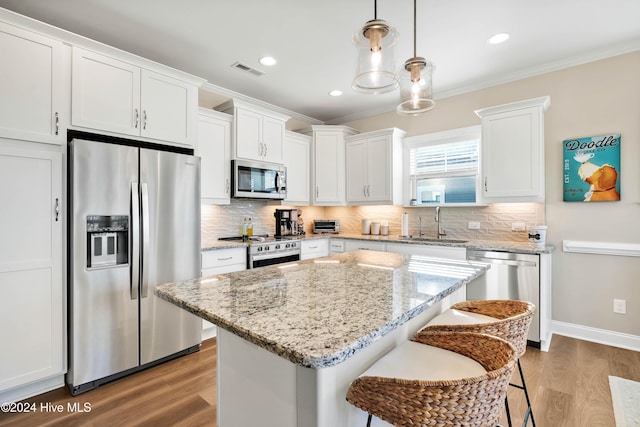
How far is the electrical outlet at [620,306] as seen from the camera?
2857 mm

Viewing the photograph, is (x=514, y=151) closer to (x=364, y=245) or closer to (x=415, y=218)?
(x=415, y=218)

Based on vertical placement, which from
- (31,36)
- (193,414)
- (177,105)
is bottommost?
(193,414)

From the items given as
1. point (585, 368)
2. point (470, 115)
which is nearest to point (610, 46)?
point (470, 115)

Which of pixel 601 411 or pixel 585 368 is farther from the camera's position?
pixel 585 368

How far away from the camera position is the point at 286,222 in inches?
171

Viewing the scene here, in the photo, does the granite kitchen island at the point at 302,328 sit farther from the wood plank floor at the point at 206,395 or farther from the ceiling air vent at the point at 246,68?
the ceiling air vent at the point at 246,68

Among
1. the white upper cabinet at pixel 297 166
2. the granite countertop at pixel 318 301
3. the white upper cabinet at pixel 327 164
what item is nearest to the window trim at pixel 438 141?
the white upper cabinet at pixel 327 164

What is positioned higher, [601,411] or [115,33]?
[115,33]

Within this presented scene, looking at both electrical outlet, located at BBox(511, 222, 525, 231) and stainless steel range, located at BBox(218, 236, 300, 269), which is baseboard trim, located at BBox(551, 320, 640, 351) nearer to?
electrical outlet, located at BBox(511, 222, 525, 231)

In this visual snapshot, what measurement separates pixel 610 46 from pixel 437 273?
303 centimetres

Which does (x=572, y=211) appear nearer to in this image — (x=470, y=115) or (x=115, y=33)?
(x=470, y=115)

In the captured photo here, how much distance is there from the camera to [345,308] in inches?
42.1

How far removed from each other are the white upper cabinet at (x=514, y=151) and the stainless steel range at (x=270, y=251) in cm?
224

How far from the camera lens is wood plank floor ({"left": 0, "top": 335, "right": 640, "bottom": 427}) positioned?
6.25 ft
